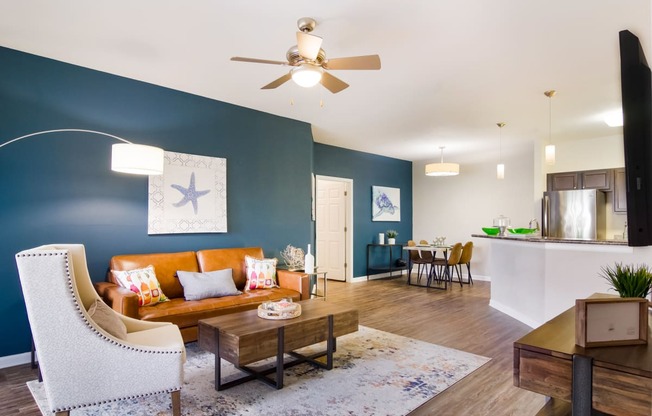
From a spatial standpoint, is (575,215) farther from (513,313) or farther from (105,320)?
(105,320)

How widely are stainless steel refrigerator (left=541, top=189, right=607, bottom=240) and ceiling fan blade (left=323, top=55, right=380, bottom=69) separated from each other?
484cm

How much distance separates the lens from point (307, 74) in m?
2.62

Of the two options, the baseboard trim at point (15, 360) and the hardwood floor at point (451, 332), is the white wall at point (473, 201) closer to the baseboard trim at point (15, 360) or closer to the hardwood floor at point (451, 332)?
the hardwood floor at point (451, 332)

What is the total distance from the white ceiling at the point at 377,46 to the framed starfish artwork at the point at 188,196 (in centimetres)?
82

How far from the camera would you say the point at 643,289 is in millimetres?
1563

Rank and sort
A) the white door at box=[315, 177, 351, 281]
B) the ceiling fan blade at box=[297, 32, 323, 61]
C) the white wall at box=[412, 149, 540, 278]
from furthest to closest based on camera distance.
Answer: the white door at box=[315, 177, 351, 281] → the white wall at box=[412, 149, 540, 278] → the ceiling fan blade at box=[297, 32, 323, 61]

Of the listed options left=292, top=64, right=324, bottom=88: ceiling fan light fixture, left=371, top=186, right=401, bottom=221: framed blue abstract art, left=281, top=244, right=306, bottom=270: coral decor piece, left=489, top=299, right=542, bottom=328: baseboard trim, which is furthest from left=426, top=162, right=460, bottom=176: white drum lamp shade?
left=292, top=64, right=324, bottom=88: ceiling fan light fixture

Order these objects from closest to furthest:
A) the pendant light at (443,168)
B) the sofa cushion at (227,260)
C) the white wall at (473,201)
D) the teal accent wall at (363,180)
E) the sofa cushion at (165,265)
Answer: the sofa cushion at (165,265) < the sofa cushion at (227,260) < the pendant light at (443,168) < the teal accent wall at (363,180) < the white wall at (473,201)

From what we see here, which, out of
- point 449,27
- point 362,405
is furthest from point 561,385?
point 449,27

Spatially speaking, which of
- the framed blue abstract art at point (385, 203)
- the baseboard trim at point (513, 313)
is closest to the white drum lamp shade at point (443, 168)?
the framed blue abstract art at point (385, 203)

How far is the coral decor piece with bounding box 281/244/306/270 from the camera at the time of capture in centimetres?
493

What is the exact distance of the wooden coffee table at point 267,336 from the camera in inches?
98.6

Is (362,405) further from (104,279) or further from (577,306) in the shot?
(104,279)

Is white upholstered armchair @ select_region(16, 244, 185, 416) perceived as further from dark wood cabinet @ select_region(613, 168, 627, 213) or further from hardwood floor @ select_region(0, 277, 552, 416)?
dark wood cabinet @ select_region(613, 168, 627, 213)
